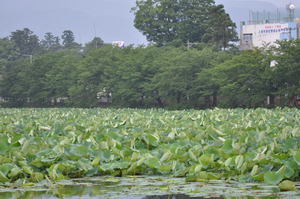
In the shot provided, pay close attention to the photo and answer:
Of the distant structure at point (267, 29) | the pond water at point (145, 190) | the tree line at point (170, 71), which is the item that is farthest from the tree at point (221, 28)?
the pond water at point (145, 190)

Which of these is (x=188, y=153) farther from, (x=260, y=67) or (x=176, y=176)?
(x=260, y=67)

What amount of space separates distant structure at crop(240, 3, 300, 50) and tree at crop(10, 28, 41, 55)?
209ft

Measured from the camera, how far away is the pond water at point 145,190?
18.8ft

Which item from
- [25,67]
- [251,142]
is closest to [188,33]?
[25,67]

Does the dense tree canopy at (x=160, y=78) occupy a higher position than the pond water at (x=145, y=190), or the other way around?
the dense tree canopy at (x=160, y=78)

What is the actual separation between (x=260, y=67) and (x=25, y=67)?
126ft

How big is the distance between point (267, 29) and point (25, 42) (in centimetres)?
7023

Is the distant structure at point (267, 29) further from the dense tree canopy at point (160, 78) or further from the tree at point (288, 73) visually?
the tree at point (288, 73)

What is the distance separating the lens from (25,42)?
416 ft

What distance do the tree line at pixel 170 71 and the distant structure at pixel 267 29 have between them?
4.15 metres

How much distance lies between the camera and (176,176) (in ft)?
23.0

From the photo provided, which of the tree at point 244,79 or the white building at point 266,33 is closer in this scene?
the tree at point 244,79

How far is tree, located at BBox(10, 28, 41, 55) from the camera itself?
125 meters

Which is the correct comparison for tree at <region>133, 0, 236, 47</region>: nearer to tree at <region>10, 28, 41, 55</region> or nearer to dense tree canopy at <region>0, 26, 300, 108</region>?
dense tree canopy at <region>0, 26, 300, 108</region>
